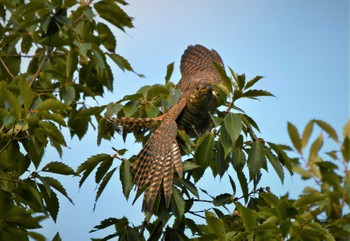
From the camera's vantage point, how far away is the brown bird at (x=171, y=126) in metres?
3.68

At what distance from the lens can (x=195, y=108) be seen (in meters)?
4.48

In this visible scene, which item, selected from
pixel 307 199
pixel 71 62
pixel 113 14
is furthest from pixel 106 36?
pixel 307 199

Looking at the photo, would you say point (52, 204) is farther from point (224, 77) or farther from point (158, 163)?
point (224, 77)

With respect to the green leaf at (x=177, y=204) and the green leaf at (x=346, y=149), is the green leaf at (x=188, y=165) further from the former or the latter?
the green leaf at (x=346, y=149)

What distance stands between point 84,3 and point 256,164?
176cm

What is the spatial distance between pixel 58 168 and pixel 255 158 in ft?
3.38

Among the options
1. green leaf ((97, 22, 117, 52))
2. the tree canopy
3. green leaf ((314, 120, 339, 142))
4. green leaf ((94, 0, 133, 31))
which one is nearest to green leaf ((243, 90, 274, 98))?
the tree canopy

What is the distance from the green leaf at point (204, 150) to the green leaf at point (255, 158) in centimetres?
21

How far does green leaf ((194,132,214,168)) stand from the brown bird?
0.43 ft

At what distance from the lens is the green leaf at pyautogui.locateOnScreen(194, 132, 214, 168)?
353 centimetres

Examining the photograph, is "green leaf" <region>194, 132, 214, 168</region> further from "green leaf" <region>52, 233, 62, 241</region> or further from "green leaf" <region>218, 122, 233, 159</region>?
"green leaf" <region>52, 233, 62, 241</region>

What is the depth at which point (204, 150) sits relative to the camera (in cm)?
354

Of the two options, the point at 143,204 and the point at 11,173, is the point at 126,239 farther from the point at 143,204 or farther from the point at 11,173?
the point at 11,173

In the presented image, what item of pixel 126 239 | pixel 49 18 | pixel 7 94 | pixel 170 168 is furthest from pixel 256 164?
pixel 49 18
